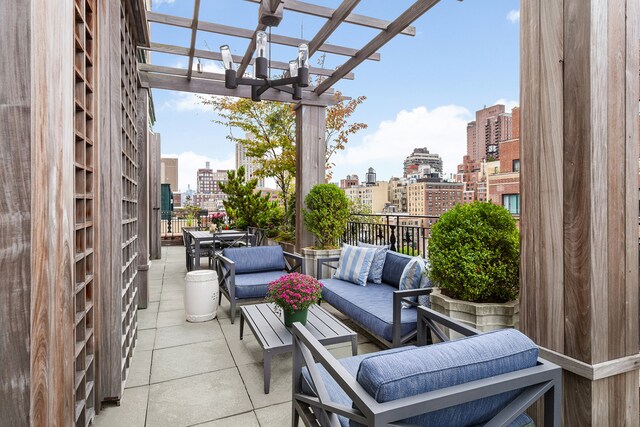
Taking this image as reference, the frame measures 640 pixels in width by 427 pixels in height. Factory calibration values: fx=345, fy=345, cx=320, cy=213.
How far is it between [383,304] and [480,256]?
1.05 meters

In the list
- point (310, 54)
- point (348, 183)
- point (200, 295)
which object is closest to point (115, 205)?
point (200, 295)

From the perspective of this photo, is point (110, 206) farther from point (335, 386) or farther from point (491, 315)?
point (491, 315)

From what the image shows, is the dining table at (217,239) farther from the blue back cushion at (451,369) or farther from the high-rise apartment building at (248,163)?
the blue back cushion at (451,369)

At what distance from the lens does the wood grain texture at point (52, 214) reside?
0.95 meters

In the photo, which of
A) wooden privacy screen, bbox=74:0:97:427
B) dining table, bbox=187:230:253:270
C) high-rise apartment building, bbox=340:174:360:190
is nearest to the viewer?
wooden privacy screen, bbox=74:0:97:427

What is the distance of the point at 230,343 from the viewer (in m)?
3.06

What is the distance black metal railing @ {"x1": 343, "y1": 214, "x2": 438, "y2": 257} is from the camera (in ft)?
15.3

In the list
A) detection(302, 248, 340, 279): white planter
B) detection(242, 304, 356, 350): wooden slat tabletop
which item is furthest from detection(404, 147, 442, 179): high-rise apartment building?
detection(242, 304, 356, 350): wooden slat tabletop

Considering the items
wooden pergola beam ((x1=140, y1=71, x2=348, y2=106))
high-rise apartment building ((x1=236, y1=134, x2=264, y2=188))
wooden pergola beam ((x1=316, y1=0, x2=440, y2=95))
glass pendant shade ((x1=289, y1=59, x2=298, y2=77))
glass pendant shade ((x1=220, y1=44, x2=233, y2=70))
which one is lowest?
high-rise apartment building ((x1=236, y1=134, x2=264, y2=188))

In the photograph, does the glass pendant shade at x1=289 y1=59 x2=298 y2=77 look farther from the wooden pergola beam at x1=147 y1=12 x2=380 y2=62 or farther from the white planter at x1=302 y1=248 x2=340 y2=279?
the white planter at x1=302 y1=248 x2=340 y2=279

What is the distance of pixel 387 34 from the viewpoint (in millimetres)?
3729

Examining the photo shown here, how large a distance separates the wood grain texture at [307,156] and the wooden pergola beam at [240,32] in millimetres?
1375

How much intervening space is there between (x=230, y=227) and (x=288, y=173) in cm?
197

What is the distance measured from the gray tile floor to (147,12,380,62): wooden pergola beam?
3066 mm
